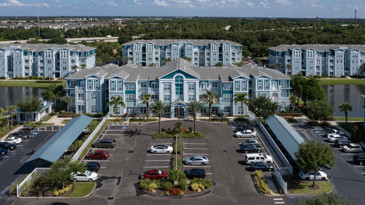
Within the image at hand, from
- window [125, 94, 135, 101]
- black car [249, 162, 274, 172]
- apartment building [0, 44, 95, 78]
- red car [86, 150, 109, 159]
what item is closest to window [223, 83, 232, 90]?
window [125, 94, 135, 101]

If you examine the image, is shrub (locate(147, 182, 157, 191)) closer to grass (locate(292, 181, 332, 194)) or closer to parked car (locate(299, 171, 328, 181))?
grass (locate(292, 181, 332, 194))

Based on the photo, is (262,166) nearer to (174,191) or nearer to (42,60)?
(174,191)

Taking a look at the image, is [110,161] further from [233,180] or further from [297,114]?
[297,114]

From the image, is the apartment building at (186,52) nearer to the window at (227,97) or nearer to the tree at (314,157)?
the window at (227,97)

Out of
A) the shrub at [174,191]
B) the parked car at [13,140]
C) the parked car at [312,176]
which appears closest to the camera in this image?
the shrub at [174,191]

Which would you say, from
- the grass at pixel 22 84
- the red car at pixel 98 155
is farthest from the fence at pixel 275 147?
the grass at pixel 22 84

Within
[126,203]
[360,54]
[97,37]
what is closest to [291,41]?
[360,54]
